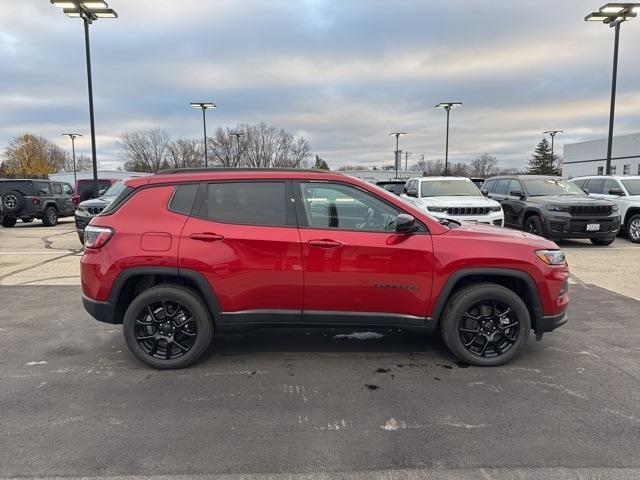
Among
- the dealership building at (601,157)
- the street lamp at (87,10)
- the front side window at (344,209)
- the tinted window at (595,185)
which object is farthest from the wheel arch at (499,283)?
the dealership building at (601,157)

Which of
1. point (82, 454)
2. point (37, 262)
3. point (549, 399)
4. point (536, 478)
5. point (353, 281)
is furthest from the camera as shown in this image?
point (37, 262)

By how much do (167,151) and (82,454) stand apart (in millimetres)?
84143

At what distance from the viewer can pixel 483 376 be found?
4.04 metres

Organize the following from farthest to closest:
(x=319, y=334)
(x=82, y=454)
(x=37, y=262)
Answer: (x=37, y=262) → (x=319, y=334) → (x=82, y=454)

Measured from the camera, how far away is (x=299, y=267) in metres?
4.00

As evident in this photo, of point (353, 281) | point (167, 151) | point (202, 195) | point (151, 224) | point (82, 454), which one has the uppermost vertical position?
point (167, 151)

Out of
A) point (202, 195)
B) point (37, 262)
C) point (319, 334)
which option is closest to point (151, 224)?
point (202, 195)

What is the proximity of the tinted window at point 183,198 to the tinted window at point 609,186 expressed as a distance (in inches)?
515

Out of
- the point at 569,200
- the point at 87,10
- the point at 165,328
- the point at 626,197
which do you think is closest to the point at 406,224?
the point at 165,328

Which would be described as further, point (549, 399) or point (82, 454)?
point (549, 399)

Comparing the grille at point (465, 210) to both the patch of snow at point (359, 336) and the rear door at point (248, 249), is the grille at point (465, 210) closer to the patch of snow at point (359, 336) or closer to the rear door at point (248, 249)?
the patch of snow at point (359, 336)

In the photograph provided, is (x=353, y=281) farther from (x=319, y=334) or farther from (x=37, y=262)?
(x=37, y=262)

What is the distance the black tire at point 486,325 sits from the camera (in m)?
4.10

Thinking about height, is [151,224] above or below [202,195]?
below
